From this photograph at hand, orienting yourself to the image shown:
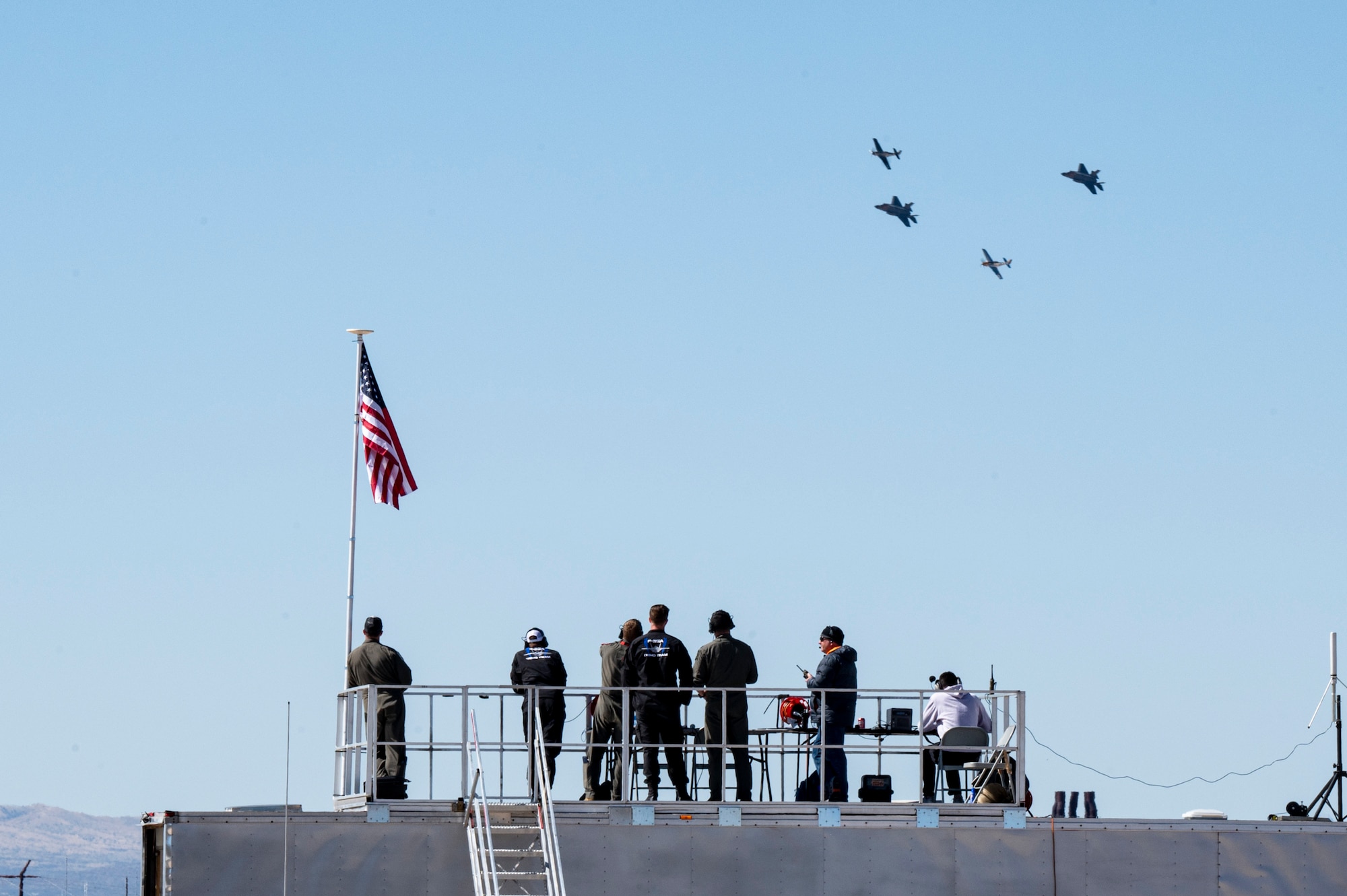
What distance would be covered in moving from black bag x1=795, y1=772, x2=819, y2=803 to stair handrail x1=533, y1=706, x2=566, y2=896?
95.5 inches

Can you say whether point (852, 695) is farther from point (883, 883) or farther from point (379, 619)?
point (379, 619)

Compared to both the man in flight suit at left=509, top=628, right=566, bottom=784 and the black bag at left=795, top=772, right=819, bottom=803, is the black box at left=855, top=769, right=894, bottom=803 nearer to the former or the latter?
the black bag at left=795, top=772, right=819, bottom=803

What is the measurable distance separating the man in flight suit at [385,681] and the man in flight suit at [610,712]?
1.82 metres

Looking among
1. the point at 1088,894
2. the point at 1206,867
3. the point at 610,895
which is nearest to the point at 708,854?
the point at 610,895

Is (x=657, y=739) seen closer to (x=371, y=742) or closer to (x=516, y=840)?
(x=516, y=840)

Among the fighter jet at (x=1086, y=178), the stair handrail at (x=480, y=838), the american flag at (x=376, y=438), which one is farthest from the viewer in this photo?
the fighter jet at (x=1086, y=178)

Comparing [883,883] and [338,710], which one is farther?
[338,710]

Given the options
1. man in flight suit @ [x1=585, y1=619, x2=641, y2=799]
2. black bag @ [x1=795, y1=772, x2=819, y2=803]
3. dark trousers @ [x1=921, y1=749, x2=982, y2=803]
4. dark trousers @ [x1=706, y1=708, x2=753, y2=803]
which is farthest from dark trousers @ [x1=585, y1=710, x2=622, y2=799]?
dark trousers @ [x1=921, y1=749, x2=982, y2=803]

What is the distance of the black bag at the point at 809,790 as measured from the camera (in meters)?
18.7

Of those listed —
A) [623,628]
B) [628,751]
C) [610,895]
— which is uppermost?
[623,628]

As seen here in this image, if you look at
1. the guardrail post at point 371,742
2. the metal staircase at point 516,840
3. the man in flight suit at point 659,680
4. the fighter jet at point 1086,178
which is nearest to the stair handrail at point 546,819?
the metal staircase at point 516,840

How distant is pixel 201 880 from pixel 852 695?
6297 mm

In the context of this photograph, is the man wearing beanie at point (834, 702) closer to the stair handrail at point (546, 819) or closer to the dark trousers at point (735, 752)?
the dark trousers at point (735, 752)

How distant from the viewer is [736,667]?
18172 mm
